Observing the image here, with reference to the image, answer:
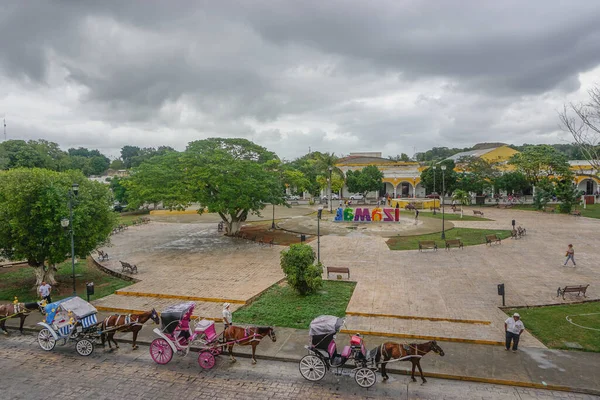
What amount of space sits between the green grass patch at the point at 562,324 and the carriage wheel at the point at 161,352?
387 inches

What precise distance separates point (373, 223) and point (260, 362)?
25.2 meters

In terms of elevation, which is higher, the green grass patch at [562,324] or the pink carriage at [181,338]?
the pink carriage at [181,338]

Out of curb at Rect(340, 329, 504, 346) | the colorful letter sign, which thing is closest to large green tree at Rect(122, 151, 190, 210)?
the colorful letter sign

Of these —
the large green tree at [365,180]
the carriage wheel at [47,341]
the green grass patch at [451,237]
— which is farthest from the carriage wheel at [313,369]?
the large green tree at [365,180]

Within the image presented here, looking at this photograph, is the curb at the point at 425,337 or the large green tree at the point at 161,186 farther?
the large green tree at the point at 161,186

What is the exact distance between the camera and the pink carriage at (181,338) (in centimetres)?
914

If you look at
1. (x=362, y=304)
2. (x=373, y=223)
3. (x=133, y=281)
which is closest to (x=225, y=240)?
(x=133, y=281)

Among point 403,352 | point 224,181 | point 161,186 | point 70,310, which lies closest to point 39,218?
point 70,310

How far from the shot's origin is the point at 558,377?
325 inches

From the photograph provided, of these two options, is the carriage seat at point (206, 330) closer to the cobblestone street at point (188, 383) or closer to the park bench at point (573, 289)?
the cobblestone street at point (188, 383)

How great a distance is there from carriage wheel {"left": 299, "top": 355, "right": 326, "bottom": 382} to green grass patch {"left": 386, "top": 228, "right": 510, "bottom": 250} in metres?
15.2

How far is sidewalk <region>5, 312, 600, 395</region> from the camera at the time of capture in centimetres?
818

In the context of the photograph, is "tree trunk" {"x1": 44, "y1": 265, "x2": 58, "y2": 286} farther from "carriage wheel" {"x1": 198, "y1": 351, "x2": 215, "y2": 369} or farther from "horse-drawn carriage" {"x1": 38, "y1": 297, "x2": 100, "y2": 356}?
"carriage wheel" {"x1": 198, "y1": 351, "x2": 215, "y2": 369}

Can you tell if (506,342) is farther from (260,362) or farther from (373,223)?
(373,223)
